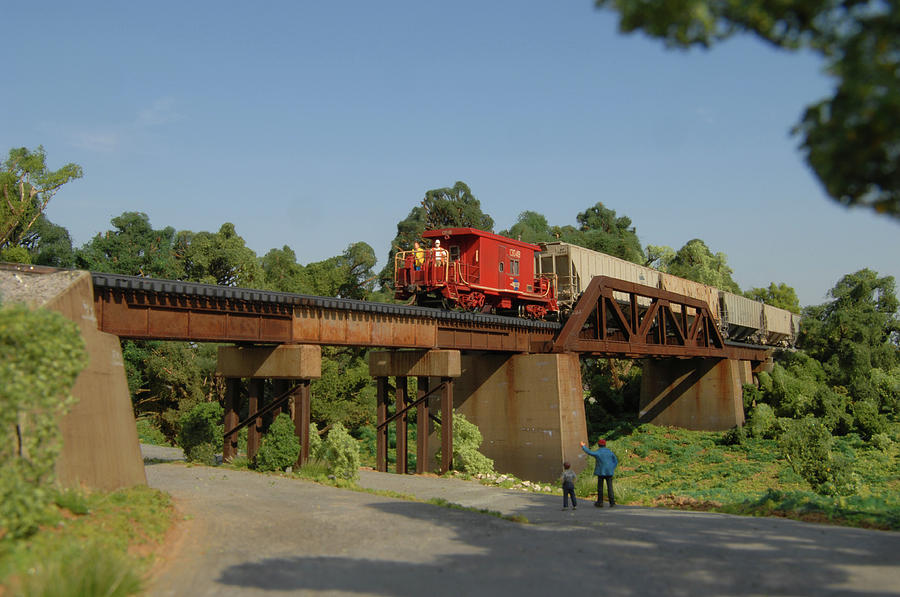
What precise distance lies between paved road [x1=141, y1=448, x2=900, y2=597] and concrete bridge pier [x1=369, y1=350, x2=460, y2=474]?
34.3 ft

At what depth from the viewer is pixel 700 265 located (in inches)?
3036

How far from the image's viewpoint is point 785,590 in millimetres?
8320

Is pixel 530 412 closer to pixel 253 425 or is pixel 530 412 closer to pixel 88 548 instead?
pixel 253 425

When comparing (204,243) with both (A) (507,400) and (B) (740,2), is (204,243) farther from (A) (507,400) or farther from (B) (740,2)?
(B) (740,2)

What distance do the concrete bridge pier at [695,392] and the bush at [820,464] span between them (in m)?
21.9

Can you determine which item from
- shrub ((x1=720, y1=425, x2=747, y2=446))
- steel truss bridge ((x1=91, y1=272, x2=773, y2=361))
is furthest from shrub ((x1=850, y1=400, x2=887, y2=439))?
steel truss bridge ((x1=91, y1=272, x2=773, y2=361))

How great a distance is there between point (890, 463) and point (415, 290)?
2311 centimetres

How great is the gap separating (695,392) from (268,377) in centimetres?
3306

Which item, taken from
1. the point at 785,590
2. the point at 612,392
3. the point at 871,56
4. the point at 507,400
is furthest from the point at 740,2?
the point at 612,392

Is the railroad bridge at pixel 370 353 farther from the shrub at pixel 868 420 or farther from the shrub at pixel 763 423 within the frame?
the shrub at pixel 868 420

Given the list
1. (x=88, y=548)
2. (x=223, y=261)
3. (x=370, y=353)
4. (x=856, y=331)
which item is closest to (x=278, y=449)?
(x=370, y=353)

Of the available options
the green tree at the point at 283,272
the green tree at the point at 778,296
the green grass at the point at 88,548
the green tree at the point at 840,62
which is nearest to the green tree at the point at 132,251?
the green tree at the point at 283,272

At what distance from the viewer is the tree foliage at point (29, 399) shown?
8188mm

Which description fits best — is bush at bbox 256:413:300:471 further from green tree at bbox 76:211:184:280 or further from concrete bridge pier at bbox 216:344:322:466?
green tree at bbox 76:211:184:280
